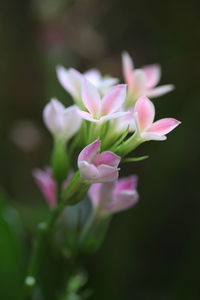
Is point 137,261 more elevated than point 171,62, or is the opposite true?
point 171,62

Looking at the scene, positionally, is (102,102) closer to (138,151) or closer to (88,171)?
(88,171)

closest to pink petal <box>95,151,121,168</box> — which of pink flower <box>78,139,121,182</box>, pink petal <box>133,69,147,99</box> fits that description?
pink flower <box>78,139,121,182</box>

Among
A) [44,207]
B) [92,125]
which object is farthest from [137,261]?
[92,125]

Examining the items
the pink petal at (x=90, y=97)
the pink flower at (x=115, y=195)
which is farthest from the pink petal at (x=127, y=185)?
the pink petal at (x=90, y=97)

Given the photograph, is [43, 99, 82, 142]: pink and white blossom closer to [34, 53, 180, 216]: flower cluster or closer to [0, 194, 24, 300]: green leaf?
[34, 53, 180, 216]: flower cluster

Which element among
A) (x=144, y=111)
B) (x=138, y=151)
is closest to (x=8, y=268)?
(x=144, y=111)

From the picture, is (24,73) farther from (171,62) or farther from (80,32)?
(171,62)
